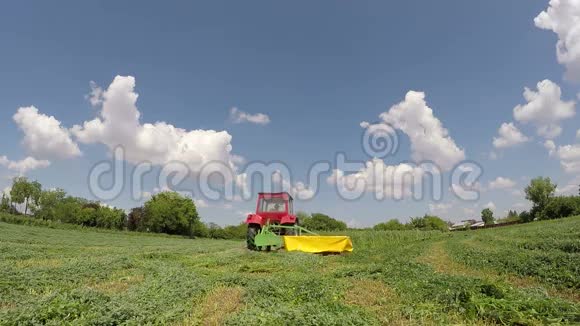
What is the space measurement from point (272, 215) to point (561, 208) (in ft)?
246

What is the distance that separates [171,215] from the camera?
259 ft

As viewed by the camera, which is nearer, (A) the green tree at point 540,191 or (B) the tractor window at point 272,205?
(B) the tractor window at point 272,205

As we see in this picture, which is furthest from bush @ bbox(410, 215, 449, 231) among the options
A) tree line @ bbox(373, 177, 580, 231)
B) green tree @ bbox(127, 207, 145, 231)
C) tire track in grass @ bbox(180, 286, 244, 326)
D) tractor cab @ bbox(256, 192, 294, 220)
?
tire track in grass @ bbox(180, 286, 244, 326)

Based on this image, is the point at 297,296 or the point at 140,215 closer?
the point at 297,296

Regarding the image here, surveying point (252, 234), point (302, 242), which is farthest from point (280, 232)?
point (302, 242)

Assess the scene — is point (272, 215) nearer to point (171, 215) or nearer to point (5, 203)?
point (171, 215)

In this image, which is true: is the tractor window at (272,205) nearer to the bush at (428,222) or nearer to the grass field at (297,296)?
the grass field at (297,296)

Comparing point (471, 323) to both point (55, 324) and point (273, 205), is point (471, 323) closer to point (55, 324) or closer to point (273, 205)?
point (55, 324)

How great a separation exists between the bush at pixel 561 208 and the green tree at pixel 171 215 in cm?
7165

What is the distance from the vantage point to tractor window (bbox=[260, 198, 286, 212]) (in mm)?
18547

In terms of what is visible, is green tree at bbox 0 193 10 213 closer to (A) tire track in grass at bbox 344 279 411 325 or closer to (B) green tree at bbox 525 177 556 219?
(A) tire track in grass at bbox 344 279 411 325

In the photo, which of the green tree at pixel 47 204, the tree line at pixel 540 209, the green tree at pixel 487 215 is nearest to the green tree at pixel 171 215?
the green tree at pixel 47 204

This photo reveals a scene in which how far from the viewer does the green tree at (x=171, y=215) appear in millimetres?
78312

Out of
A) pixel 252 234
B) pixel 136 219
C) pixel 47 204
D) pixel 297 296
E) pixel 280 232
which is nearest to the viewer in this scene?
pixel 297 296
